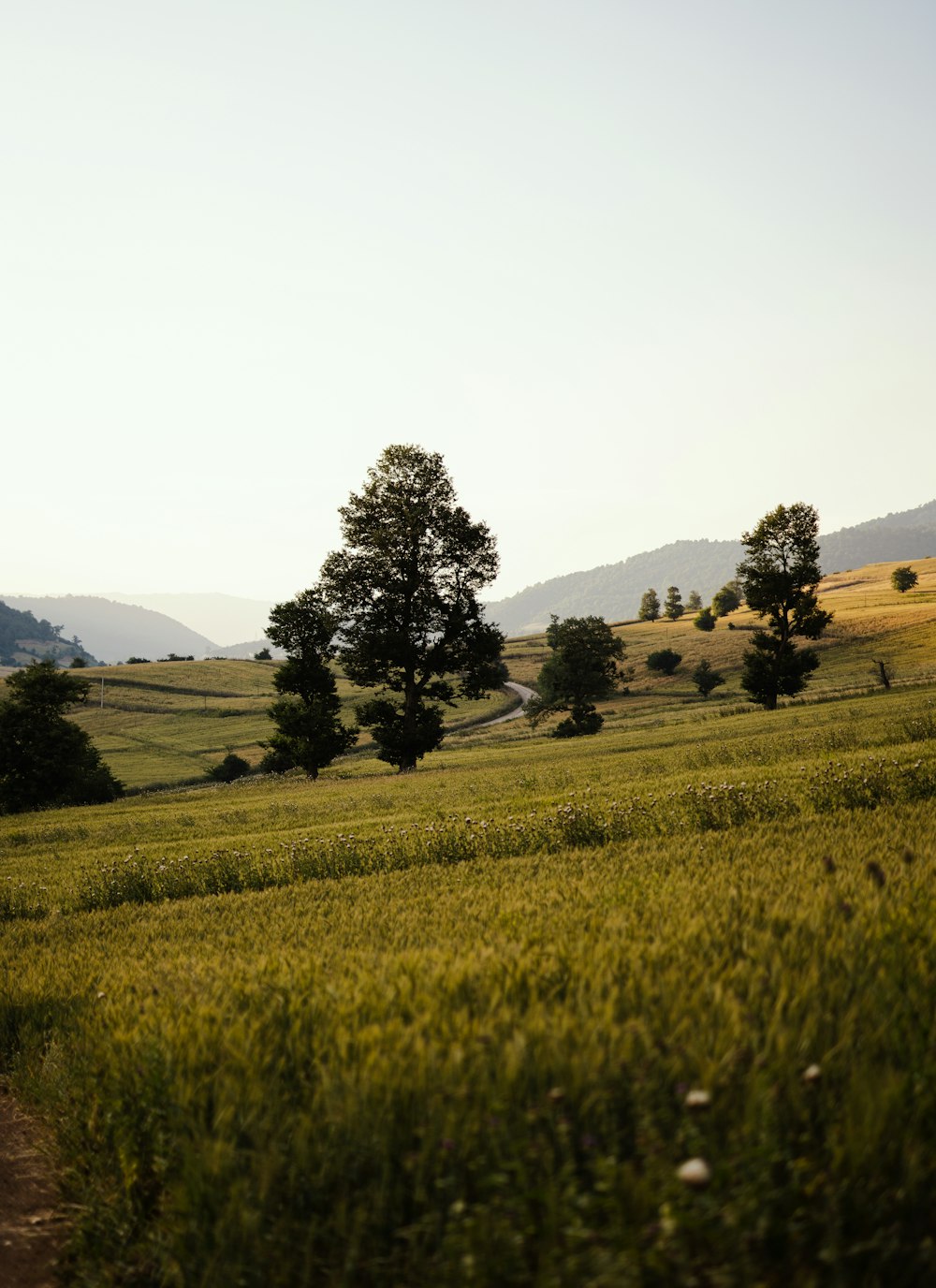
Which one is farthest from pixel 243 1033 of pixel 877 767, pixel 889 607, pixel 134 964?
pixel 889 607

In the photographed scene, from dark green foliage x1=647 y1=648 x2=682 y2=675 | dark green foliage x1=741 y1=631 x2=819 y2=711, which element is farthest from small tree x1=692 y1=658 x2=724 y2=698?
dark green foliage x1=741 y1=631 x2=819 y2=711

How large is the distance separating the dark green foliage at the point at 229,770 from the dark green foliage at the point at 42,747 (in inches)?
803

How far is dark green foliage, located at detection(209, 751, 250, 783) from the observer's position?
233ft

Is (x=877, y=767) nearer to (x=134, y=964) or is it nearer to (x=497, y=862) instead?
(x=497, y=862)

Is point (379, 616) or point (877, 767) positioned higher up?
point (379, 616)

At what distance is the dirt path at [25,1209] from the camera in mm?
3176

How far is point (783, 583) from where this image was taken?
2173 inches

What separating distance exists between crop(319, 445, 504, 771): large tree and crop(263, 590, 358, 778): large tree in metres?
6.83

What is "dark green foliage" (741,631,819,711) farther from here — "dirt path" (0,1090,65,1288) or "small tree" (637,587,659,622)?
"small tree" (637,587,659,622)

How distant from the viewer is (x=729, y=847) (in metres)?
7.07

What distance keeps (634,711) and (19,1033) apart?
8111 centimetres

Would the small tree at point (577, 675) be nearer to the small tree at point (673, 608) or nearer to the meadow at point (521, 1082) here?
the meadow at point (521, 1082)

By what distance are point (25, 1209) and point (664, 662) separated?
11172 centimetres

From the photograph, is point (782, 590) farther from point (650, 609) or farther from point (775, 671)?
point (650, 609)
